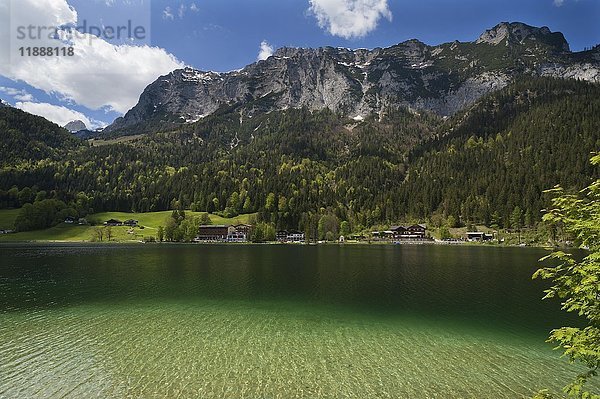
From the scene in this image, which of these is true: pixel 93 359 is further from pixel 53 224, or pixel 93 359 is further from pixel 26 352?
pixel 53 224

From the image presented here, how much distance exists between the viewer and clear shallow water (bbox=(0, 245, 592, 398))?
17.8 metres

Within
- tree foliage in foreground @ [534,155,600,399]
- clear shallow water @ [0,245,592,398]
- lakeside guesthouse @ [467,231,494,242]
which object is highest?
tree foliage in foreground @ [534,155,600,399]

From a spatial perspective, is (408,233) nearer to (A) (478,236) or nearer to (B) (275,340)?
(A) (478,236)

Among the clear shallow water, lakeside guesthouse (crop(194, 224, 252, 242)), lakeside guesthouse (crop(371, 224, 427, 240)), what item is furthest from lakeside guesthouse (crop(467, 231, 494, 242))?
the clear shallow water

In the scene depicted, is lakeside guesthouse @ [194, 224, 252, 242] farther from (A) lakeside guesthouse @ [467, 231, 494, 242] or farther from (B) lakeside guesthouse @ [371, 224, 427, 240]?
(A) lakeside guesthouse @ [467, 231, 494, 242]

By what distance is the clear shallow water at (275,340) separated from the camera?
58.5 feet

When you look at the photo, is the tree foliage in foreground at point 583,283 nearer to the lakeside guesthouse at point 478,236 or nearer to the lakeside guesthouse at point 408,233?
A: the lakeside guesthouse at point 478,236

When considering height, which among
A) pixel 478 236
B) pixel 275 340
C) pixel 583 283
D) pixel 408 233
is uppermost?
pixel 583 283

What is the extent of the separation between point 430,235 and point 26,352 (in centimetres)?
19617

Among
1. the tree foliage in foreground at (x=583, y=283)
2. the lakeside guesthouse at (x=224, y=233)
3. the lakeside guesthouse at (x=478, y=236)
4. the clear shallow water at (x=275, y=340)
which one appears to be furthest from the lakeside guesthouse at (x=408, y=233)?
the tree foliage in foreground at (x=583, y=283)

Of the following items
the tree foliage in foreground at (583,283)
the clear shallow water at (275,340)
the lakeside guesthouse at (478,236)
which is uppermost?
the tree foliage in foreground at (583,283)

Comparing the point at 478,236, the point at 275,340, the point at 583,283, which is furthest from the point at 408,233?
the point at 583,283

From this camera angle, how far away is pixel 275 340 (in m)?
25.2

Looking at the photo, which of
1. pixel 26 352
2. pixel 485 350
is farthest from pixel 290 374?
pixel 26 352
